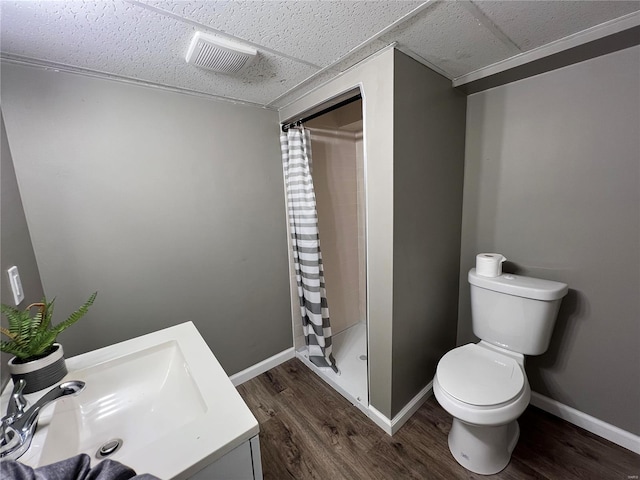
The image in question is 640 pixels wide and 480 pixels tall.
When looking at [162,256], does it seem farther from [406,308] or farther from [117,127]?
[406,308]

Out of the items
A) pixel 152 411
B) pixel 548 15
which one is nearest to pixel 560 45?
pixel 548 15

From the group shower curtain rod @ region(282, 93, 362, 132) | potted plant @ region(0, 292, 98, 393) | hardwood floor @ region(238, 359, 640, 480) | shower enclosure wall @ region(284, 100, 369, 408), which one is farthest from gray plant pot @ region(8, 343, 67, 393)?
shower curtain rod @ region(282, 93, 362, 132)

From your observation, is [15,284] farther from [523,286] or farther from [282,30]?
[523,286]

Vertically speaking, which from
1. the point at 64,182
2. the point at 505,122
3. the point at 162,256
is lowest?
the point at 162,256

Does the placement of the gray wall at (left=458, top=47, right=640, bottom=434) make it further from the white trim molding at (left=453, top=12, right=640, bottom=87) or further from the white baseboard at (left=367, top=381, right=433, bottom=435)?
the white baseboard at (left=367, top=381, right=433, bottom=435)

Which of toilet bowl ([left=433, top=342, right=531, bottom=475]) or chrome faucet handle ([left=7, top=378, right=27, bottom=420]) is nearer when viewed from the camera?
chrome faucet handle ([left=7, top=378, right=27, bottom=420])

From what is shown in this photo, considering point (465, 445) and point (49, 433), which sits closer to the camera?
point (49, 433)

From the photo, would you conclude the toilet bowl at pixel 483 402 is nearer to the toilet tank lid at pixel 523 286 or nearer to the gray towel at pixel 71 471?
the toilet tank lid at pixel 523 286

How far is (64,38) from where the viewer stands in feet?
3.32

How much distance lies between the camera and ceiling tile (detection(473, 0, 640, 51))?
972 mm

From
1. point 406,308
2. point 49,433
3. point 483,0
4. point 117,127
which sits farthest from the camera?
point 406,308

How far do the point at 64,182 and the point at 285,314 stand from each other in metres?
1.60

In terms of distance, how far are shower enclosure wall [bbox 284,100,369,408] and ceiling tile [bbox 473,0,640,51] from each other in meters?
1.05

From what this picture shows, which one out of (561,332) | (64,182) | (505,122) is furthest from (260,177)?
(561,332)
